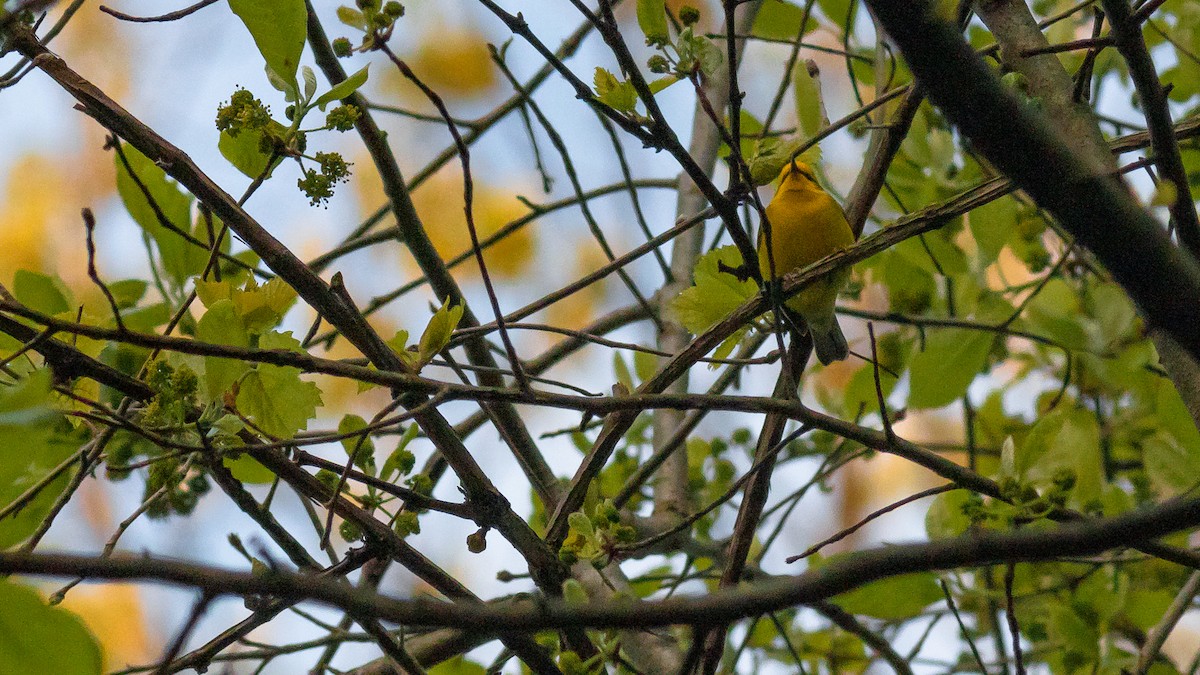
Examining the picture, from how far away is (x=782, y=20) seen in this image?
9.59 ft

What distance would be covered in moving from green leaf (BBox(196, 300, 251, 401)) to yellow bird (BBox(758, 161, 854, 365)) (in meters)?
1.57

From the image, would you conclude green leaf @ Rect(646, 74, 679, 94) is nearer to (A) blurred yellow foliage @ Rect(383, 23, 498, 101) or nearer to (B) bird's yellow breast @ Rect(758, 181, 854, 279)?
(B) bird's yellow breast @ Rect(758, 181, 854, 279)

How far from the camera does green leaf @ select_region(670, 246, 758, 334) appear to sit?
2023mm

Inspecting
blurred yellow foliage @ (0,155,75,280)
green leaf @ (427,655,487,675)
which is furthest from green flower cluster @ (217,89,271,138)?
blurred yellow foliage @ (0,155,75,280)

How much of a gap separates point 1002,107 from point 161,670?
1.10 metres

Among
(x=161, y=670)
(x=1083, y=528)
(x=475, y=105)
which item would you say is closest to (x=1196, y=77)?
(x=1083, y=528)

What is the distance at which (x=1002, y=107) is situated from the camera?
1.06 m

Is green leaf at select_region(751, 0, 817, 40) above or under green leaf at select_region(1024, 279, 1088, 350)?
above

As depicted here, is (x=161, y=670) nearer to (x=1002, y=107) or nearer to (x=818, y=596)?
(x=818, y=596)

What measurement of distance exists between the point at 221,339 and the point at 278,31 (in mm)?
481

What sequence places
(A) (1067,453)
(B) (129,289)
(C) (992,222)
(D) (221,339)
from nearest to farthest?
(D) (221,339) < (B) (129,289) < (C) (992,222) < (A) (1067,453)

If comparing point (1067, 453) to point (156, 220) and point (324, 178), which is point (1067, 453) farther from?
point (156, 220)

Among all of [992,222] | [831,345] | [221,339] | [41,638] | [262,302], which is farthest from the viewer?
[831,345]

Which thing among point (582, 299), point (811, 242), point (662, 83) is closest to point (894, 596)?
point (811, 242)
